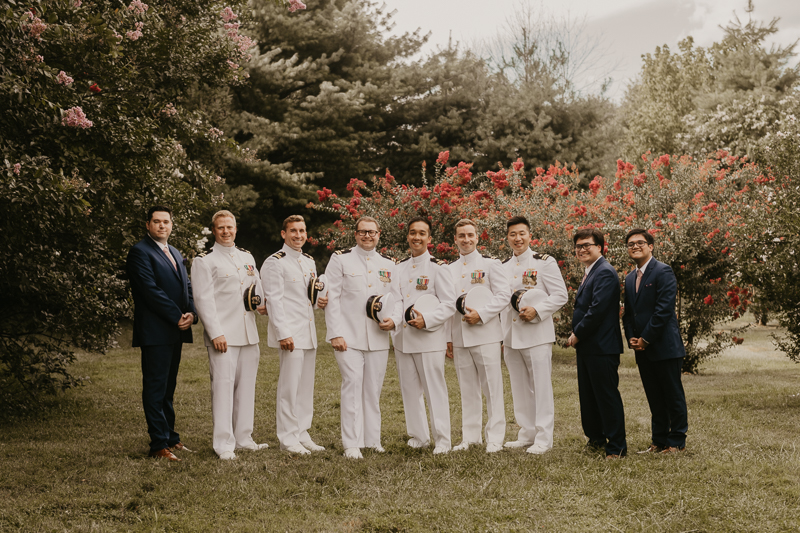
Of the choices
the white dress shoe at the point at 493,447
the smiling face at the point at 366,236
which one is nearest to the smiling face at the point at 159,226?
the smiling face at the point at 366,236

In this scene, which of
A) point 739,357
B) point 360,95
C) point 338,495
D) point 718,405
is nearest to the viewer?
point 338,495

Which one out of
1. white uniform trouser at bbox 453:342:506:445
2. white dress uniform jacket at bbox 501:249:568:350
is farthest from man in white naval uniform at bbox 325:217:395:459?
white dress uniform jacket at bbox 501:249:568:350

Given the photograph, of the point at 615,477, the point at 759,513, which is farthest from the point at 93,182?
the point at 759,513

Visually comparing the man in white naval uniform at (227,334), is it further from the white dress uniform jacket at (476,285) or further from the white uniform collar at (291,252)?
the white dress uniform jacket at (476,285)

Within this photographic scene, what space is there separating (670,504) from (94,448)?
497 cm

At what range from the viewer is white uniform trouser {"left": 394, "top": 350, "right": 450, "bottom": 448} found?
239 inches

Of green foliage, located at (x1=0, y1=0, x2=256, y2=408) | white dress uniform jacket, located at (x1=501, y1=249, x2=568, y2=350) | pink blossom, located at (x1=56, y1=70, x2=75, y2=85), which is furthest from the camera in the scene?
white dress uniform jacket, located at (x1=501, y1=249, x2=568, y2=350)

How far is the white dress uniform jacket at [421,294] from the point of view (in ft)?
20.0

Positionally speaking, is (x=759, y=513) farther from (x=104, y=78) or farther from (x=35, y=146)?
(x=104, y=78)

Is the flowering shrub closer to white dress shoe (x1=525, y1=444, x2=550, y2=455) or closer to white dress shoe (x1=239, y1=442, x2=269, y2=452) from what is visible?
white dress shoe (x1=525, y1=444, x2=550, y2=455)

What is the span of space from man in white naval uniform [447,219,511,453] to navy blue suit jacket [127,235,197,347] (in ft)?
8.23

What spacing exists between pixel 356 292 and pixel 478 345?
1.22 m

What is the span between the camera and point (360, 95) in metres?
20.9

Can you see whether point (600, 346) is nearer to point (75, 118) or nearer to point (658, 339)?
point (658, 339)
